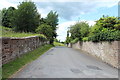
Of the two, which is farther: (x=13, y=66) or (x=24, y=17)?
(x=24, y=17)

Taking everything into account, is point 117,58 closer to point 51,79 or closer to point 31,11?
point 51,79

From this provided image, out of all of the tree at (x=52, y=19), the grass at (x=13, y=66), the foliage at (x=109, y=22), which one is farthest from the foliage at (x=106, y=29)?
the tree at (x=52, y=19)

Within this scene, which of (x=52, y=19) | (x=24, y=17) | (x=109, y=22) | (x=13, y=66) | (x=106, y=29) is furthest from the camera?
(x=52, y=19)

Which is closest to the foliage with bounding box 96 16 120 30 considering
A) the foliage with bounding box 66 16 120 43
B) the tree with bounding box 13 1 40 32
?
the foliage with bounding box 66 16 120 43

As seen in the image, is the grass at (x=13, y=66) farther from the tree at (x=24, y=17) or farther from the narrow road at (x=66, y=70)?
the tree at (x=24, y=17)

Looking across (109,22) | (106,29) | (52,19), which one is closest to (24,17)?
(52,19)

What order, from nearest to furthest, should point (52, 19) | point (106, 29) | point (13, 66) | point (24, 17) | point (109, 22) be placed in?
1. point (13, 66)
2. point (106, 29)
3. point (109, 22)
4. point (24, 17)
5. point (52, 19)

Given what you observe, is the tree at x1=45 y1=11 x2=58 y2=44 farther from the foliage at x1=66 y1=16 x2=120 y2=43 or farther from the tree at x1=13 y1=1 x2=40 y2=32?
the foliage at x1=66 y1=16 x2=120 y2=43

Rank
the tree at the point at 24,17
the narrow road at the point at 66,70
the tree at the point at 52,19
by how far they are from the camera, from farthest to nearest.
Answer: the tree at the point at 52,19 → the tree at the point at 24,17 → the narrow road at the point at 66,70

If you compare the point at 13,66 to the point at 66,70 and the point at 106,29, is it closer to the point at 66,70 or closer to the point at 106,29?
the point at 66,70

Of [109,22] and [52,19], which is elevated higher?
[52,19]

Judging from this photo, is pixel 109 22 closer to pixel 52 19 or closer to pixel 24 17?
pixel 24 17

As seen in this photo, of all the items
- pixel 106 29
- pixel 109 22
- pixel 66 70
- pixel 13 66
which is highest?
pixel 109 22

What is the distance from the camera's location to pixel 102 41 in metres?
10.7
